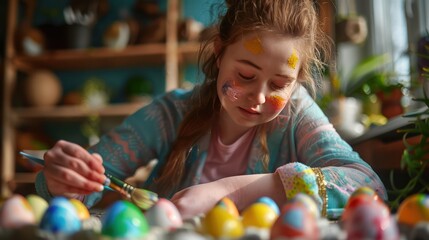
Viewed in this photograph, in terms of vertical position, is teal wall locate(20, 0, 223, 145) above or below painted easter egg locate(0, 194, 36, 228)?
below

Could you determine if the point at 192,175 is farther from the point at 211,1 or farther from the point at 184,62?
the point at 184,62

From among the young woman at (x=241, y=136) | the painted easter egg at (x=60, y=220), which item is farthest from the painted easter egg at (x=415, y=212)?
the painted easter egg at (x=60, y=220)

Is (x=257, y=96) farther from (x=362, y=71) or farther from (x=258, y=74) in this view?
(x=362, y=71)

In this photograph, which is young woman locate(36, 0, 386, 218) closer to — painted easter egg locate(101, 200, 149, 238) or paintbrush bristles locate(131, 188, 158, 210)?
paintbrush bristles locate(131, 188, 158, 210)

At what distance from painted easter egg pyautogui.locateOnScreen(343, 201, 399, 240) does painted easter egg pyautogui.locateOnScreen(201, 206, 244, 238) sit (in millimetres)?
99

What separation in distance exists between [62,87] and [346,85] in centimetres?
204

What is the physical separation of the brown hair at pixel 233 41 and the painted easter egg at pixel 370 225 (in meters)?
0.55

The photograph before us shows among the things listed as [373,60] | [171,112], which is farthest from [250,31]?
[373,60]

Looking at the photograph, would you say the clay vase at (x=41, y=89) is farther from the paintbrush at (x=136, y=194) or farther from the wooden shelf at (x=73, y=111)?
the paintbrush at (x=136, y=194)

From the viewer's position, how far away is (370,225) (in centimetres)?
43

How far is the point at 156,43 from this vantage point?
3230 millimetres

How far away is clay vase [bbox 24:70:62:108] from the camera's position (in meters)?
3.32

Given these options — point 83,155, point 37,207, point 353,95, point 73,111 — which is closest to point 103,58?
point 73,111

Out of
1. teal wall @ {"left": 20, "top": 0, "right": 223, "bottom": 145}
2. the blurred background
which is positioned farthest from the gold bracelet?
teal wall @ {"left": 20, "top": 0, "right": 223, "bottom": 145}
